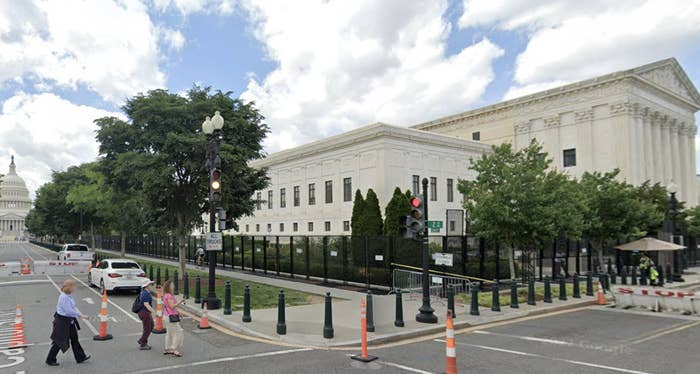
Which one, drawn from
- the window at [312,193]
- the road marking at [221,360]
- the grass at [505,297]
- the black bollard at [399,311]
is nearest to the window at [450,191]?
the window at [312,193]

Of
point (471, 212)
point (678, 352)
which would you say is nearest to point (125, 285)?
point (471, 212)

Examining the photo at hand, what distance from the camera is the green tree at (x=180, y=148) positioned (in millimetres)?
19595

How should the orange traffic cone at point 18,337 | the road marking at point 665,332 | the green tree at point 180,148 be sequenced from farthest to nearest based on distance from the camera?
the green tree at point 180,148
the road marking at point 665,332
the orange traffic cone at point 18,337

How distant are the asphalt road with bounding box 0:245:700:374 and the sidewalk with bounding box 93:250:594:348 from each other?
468mm

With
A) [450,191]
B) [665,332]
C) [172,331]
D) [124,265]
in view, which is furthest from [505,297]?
[450,191]

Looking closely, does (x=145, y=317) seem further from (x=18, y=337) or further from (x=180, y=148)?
(x=180, y=148)

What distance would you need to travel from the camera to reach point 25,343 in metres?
10.5

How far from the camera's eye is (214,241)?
1468cm

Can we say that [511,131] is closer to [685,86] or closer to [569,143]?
[569,143]

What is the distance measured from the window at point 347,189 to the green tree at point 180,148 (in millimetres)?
24734

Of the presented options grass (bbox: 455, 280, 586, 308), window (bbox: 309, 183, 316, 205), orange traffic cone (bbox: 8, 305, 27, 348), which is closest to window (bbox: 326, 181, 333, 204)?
window (bbox: 309, 183, 316, 205)

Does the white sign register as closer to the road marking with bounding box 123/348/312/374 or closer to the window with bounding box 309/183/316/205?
the road marking with bounding box 123/348/312/374

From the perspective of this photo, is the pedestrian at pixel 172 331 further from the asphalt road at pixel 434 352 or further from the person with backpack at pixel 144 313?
the person with backpack at pixel 144 313

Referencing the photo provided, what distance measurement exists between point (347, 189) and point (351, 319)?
1377 inches
